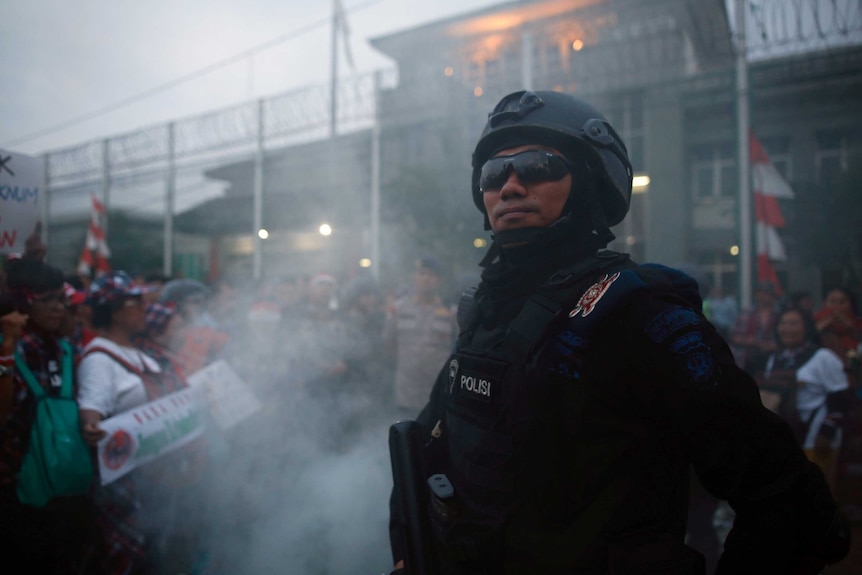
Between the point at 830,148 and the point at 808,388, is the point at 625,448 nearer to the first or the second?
the point at 808,388

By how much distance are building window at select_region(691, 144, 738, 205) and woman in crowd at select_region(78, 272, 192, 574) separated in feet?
46.5

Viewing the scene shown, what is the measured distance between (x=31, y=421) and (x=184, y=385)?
88cm

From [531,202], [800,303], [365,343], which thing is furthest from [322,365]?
[800,303]

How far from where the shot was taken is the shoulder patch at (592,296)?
3.75 feet

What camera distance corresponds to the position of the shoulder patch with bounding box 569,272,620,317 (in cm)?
114

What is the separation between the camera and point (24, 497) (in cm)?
239

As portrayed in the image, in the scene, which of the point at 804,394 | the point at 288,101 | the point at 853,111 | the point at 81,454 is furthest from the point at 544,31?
the point at 81,454

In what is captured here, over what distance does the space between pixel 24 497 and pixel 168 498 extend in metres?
0.80

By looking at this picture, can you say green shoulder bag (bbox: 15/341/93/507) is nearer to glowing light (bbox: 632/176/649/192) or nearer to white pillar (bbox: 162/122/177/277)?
white pillar (bbox: 162/122/177/277)

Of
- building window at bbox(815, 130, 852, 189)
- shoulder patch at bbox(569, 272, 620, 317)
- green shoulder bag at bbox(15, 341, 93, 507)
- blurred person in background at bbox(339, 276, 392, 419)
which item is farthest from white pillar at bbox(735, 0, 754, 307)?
green shoulder bag at bbox(15, 341, 93, 507)

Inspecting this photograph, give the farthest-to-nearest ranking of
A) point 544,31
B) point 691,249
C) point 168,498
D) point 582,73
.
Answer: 1. point 691,249
2. point 544,31
3. point 582,73
4. point 168,498

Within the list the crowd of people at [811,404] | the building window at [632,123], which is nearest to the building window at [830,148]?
the building window at [632,123]

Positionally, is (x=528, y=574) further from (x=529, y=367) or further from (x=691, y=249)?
(x=691, y=249)

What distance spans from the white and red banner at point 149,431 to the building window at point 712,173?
14.0 m
